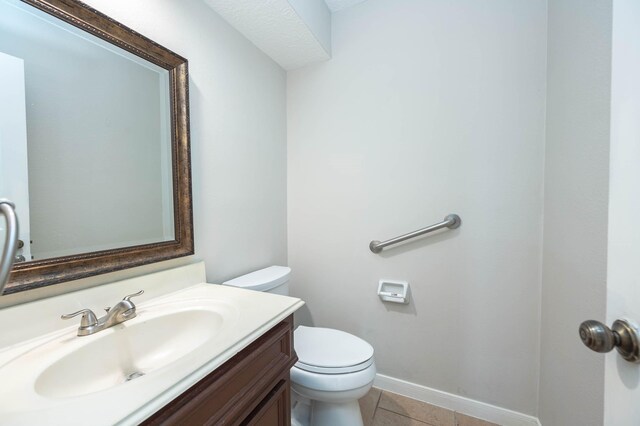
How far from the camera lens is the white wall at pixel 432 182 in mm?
1226

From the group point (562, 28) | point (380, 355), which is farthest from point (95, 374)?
point (562, 28)

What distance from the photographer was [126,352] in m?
0.75

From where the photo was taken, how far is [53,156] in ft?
2.45

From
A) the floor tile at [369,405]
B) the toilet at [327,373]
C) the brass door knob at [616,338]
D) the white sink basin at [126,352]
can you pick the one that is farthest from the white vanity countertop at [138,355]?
the floor tile at [369,405]

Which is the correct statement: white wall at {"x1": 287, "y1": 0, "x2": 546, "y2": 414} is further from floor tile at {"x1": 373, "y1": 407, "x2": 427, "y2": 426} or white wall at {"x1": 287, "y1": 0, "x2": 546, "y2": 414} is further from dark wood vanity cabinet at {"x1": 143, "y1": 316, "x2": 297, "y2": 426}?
→ dark wood vanity cabinet at {"x1": 143, "y1": 316, "x2": 297, "y2": 426}

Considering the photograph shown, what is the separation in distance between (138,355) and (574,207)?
1.48 m

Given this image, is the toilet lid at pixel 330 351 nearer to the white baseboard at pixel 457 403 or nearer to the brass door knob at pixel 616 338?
the white baseboard at pixel 457 403

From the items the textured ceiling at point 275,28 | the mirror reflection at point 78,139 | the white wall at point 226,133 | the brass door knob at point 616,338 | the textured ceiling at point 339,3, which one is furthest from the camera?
the textured ceiling at point 339,3

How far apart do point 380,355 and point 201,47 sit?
191 centimetres

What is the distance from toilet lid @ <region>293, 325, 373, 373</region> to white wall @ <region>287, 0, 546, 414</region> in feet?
1.14

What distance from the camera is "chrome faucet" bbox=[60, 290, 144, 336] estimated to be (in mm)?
706

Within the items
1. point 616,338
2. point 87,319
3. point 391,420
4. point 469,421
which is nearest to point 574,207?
point 616,338

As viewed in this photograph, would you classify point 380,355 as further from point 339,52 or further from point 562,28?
point 339,52

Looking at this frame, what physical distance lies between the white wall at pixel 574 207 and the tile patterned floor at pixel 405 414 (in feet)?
1.27
